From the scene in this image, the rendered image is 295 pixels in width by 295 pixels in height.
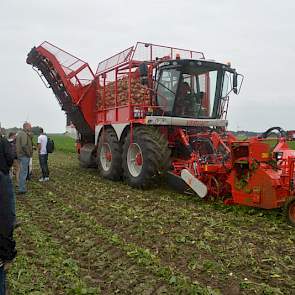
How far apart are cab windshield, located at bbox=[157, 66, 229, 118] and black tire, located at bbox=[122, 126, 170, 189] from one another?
0.72 metres

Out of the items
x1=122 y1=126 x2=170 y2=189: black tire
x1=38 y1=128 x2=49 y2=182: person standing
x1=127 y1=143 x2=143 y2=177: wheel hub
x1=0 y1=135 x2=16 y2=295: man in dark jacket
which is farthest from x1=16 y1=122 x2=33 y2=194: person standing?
x1=0 y1=135 x2=16 y2=295: man in dark jacket

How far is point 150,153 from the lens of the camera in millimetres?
8672

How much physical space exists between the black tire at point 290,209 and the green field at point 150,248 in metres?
0.11

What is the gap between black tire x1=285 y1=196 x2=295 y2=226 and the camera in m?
6.05

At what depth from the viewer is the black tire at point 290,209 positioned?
6055 millimetres

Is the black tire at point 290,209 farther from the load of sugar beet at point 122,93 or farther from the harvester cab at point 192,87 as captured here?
the load of sugar beet at point 122,93

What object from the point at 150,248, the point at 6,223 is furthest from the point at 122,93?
the point at 6,223

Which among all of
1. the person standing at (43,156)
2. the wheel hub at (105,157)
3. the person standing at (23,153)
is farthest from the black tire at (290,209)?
the person standing at (43,156)

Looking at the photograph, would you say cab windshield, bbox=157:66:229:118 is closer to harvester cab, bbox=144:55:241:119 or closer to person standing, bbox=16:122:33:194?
harvester cab, bbox=144:55:241:119

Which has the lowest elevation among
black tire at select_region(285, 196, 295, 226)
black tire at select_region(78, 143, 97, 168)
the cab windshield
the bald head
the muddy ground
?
the muddy ground

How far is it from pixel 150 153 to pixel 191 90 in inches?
73.9

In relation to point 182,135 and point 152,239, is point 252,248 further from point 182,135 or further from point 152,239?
point 182,135

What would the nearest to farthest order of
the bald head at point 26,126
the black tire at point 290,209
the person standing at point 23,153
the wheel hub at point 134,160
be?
the black tire at point 290,209, the person standing at point 23,153, the wheel hub at point 134,160, the bald head at point 26,126

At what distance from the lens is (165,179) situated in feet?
29.6
